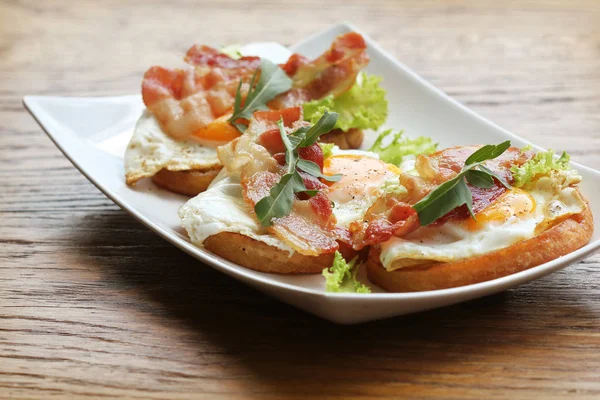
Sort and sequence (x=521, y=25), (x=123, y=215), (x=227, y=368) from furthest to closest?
(x=521, y=25) → (x=123, y=215) → (x=227, y=368)

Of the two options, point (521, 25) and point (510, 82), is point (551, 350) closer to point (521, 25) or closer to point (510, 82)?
point (510, 82)

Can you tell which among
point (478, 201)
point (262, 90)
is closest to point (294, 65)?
point (262, 90)

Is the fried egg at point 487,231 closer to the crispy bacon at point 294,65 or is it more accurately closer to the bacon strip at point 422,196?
the bacon strip at point 422,196

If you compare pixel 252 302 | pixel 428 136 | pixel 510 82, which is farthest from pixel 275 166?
pixel 510 82

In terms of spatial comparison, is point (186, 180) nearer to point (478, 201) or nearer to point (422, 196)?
point (422, 196)

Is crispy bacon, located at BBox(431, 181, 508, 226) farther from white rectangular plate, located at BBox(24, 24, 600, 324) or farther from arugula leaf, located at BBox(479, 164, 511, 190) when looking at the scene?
white rectangular plate, located at BBox(24, 24, 600, 324)
